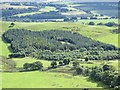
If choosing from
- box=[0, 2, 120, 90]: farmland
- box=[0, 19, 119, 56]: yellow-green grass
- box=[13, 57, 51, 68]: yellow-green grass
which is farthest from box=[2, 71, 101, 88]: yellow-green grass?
box=[0, 19, 119, 56]: yellow-green grass

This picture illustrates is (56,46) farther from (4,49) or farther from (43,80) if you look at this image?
(43,80)

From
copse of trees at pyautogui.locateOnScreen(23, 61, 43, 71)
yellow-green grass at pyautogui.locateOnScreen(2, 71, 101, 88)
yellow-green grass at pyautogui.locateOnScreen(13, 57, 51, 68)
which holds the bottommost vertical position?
yellow-green grass at pyautogui.locateOnScreen(13, 57, 51, 68)

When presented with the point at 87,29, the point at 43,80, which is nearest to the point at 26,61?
the point at 43,80

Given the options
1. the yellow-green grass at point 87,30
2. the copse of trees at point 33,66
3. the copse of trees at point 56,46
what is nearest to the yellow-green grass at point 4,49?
the yellow-green grass at point 87,30

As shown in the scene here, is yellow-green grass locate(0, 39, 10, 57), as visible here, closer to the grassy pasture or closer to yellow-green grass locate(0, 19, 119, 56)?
yellow-green grass locate(0, 19, 119, 56)

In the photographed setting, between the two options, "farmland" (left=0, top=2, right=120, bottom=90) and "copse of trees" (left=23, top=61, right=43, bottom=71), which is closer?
"farmland" (left=0, top=2, right=120, bottom=90)

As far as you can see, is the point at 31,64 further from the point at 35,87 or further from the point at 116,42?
the point at 116,42

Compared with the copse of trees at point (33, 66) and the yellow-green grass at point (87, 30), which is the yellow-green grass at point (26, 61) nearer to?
the copse of trees at point (33, 66)
